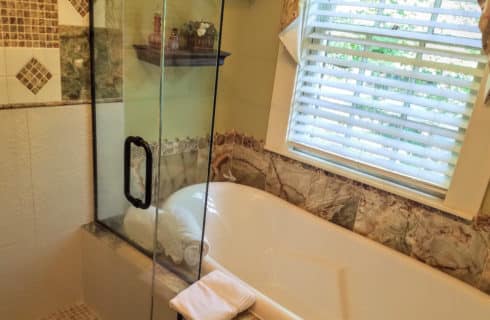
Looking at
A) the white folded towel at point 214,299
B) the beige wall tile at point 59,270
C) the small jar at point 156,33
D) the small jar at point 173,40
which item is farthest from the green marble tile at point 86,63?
the white folded towel at point 214,299

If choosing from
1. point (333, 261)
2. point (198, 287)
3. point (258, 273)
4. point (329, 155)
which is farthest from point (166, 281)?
point (329, 155)

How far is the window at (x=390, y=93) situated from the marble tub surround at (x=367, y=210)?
0.25ft

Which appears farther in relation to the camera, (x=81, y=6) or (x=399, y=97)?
(x=399, y=97)

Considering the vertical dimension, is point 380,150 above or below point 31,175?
above

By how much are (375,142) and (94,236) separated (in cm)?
142

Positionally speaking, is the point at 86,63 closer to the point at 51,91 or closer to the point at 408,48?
the point at 51,91

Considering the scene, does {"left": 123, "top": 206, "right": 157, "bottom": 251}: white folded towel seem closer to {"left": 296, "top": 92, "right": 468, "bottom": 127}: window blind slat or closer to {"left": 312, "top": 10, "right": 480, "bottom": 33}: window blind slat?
{"left": 296, "top": 92, "right": 468, "bottom": 127}: window blind slat

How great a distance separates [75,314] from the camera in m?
2.04

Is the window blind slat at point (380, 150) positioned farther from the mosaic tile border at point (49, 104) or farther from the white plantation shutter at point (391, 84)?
the mosaic tile border at point (49, 104)

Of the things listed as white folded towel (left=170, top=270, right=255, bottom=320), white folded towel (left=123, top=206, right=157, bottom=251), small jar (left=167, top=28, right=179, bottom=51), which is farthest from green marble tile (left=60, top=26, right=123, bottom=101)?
white folded towel (left=170, top=270, right=255, bottom=320)

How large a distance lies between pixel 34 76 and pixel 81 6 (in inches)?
13.9

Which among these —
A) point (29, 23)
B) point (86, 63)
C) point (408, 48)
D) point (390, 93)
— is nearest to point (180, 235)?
point (86, 63)

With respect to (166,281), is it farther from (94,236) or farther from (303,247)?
(303,247)

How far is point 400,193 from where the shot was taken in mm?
1896
